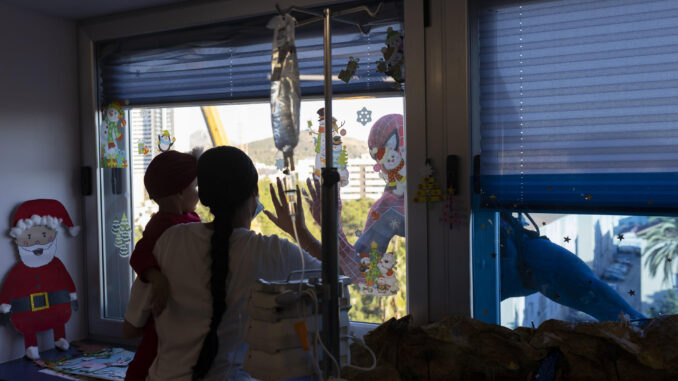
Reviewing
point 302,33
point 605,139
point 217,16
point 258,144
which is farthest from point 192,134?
point 605,139

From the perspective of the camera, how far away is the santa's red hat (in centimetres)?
239

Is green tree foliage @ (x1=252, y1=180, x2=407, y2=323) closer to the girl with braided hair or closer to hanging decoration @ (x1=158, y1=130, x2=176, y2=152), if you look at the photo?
the girl with braided hair

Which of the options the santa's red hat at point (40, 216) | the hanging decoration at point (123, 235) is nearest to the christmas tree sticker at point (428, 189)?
the hanging decoration at point (123, 235)

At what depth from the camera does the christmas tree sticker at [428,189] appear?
6.14 ft

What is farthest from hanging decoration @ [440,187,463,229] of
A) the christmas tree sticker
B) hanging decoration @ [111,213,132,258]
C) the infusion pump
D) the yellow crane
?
hanging decoration @ [111,213,132,258]

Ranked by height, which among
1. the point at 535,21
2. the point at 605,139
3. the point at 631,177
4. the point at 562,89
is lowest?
the point at 631,177

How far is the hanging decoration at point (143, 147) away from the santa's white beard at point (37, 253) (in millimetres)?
547

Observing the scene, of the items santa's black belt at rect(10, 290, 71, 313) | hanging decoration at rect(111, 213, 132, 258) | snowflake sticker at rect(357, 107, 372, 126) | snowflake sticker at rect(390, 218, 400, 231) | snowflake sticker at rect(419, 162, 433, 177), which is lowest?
santa's black belt at rect(10, 290, 71, 313)

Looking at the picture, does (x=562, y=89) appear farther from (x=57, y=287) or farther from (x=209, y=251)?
(x=57, y=287)

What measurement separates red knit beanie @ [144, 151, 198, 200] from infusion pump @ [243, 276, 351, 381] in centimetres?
57

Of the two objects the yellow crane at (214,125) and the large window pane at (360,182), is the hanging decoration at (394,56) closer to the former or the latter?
the large window pane at (360,182)

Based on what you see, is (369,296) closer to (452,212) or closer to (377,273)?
(377,273)

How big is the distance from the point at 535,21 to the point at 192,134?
145 centimetres

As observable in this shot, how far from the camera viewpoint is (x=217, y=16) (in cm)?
231
